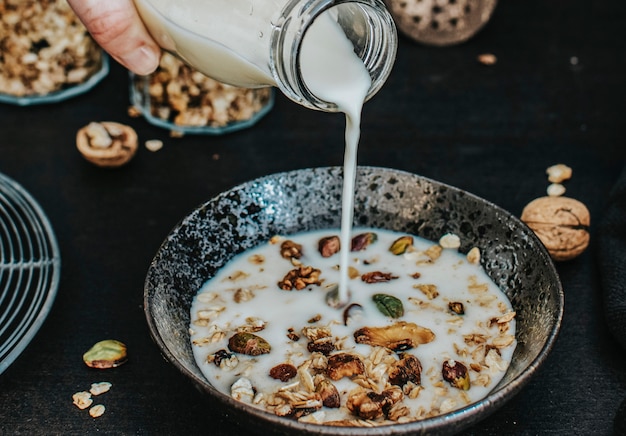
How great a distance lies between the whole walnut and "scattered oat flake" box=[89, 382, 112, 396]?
1.75 ft

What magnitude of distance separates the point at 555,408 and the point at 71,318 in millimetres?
537

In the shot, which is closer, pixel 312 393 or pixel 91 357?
pixel 312 393

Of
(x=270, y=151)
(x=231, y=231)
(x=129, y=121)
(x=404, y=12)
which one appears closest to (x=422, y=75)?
(x=404, y=12)

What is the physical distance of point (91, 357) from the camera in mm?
880

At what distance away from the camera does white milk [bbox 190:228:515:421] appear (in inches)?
30.8

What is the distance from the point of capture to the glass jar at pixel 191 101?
1.21 m

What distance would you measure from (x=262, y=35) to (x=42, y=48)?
65 centimetres

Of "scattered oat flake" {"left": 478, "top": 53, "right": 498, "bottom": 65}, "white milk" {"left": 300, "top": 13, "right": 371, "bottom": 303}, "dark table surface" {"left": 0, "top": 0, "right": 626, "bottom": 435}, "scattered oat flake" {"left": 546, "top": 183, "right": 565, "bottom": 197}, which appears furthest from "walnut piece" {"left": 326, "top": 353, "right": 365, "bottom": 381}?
"scattered oat flake" {"left": 478, "top": 53, "right": 498, "bottom": 65}

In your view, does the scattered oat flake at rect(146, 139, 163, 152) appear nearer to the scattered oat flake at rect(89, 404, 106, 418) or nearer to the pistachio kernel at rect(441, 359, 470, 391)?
the scattered oat flake at rect(89, 404, 106, 418)

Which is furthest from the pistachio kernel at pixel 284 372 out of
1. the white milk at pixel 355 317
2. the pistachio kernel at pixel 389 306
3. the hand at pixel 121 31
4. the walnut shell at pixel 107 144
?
the walnut shell at pixel 107 144

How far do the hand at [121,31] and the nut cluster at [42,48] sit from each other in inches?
15.6

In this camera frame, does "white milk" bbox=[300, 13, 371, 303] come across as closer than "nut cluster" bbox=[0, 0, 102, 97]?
Yes

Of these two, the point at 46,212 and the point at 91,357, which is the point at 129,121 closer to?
the point at 46,212

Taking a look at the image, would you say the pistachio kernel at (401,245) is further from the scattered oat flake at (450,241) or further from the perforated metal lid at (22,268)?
the perforated metal lid at (22,268)
